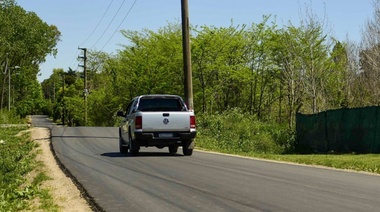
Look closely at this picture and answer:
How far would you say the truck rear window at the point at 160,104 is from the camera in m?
19.2

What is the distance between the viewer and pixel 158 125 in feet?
60.8

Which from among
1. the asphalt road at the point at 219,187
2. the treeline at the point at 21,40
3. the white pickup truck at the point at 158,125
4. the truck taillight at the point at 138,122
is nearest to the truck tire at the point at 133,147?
the white pickup truck at the point at 158,125

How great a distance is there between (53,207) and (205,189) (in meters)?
2.74

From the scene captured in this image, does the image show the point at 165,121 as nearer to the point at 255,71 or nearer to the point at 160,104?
the point at 160,104

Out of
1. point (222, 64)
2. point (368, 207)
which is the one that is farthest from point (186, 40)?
point (222, 64)

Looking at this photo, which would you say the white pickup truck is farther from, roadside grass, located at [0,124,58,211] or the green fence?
the green fence

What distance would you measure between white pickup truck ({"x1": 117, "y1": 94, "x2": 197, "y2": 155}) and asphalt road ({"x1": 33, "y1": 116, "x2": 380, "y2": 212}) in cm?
204

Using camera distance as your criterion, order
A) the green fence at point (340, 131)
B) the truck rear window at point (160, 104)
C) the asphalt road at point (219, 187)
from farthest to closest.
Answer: the green fence at point (340, 131)
the truck rear window at point (160, 104)
the asphalt road at point (219, 187)

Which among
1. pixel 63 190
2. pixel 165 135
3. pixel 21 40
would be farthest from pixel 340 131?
pixel 21 40

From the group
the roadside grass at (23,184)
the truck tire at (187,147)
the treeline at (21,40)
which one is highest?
the treeline at (21,40)

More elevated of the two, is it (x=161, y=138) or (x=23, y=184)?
(x=161, y=138)

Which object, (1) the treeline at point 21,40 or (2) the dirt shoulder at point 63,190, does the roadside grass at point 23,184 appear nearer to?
(2) the dirt shoulder at point 63,190

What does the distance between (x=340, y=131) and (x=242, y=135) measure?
28.1 ft

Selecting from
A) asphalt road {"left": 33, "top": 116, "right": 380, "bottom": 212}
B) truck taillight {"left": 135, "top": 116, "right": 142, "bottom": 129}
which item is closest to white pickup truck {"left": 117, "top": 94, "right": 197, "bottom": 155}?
truck taillight {"left": 135, "top": 116, "right": 142, "bottom": 129}
